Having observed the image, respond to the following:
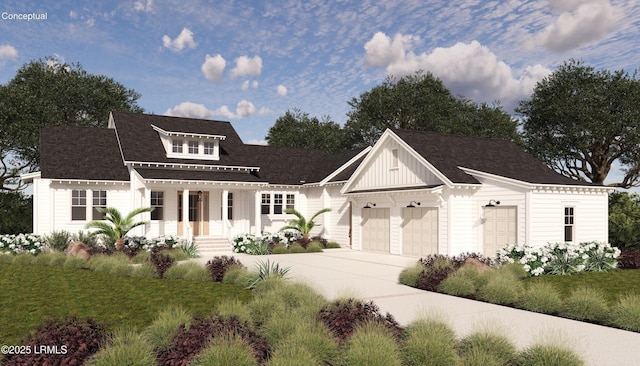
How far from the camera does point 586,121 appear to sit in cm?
3841

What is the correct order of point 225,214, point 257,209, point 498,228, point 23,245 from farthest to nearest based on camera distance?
point 257,209 < point 225,214 < point 23,245 < point 498,228

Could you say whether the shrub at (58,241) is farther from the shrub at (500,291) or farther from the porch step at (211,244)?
the shrub at (500,291)

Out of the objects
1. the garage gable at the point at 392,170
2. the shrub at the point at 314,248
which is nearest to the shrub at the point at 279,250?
the shrub at the point at 314,248

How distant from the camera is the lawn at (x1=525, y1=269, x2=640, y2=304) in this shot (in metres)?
13.3

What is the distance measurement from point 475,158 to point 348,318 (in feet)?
55.3

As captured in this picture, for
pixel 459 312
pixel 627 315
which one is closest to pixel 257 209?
pixel 459 312

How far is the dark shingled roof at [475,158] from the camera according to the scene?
823 inches

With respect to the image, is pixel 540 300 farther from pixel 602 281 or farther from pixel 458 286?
pixel 602 281

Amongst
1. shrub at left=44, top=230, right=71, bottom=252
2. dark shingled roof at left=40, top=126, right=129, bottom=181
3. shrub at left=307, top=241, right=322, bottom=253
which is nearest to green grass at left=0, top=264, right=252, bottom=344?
shrub at left=44, top=230, right=71, bottom=252

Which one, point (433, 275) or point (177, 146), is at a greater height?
point (177, 146)

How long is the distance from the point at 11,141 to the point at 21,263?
66.3 feet

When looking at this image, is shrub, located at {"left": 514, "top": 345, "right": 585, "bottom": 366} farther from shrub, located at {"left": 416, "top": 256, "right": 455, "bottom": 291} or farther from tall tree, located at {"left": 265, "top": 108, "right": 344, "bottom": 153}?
tall tree, located at {"left": 265, "top": 108, "right": 344, "bottom": 153}

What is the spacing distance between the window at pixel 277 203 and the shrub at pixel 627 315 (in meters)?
22.4

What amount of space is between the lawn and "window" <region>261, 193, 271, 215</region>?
17762mm
